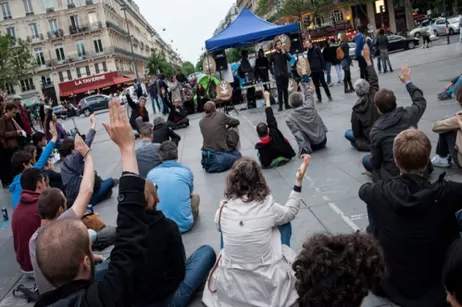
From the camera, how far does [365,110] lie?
752 centimetres

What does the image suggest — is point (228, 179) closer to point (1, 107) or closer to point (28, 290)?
point (28, 290)

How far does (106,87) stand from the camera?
6075 cm

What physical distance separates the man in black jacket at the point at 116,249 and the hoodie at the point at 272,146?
239 inches

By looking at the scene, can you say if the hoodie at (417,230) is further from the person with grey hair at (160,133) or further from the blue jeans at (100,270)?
the person with grey hair at (160,133)

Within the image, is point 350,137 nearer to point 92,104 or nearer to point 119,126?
point 119,126

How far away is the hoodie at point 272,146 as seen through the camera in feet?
26.6

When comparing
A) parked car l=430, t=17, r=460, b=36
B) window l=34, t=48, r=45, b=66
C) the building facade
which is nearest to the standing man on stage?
parked car l=430, t=17, r=460, b=36

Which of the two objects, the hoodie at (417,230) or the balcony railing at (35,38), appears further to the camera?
the balcony railing at (35,38)

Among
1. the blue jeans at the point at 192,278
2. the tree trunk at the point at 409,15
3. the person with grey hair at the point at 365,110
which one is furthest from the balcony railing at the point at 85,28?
the blue jeans at the point at 192,278

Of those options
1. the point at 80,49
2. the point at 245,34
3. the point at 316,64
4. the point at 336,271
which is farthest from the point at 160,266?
the point at 80,49

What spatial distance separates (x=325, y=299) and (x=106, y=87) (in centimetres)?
6216

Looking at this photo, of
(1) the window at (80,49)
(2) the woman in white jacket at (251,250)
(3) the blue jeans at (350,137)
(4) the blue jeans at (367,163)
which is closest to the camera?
(2) the woman in white jacket at (251,250)

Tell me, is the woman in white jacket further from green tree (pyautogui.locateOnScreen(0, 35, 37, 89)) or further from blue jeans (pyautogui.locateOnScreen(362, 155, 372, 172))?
green tree (pyautogui.locateOnScreen(0, 35, 37, 89))

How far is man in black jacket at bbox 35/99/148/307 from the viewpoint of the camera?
2.03m
